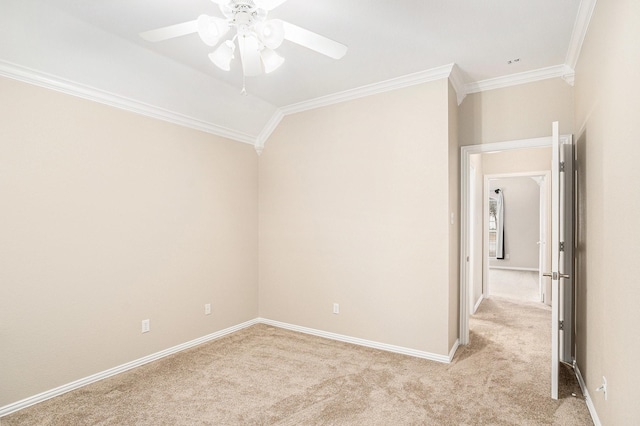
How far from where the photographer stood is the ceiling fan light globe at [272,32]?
1.68m

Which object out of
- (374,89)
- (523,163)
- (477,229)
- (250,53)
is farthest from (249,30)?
(523,163)

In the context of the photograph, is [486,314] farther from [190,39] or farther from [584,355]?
[190,39]

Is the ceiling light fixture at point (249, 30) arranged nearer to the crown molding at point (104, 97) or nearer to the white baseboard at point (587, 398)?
the crown molding at point (104, 97)

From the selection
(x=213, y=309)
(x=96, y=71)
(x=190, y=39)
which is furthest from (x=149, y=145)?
(x=213, y=309)

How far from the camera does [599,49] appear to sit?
2045 millimetres

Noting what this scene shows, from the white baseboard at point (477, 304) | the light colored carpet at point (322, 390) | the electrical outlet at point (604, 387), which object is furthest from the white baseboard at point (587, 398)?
the white baseboard at point (477, 304)

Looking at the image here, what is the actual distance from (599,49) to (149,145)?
349cm

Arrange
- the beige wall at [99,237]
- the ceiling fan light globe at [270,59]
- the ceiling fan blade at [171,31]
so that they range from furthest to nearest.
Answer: the beige wall at [99,237]
the ceiling fan light globe at [270,59]
the ceiling fan blade at [171,31]

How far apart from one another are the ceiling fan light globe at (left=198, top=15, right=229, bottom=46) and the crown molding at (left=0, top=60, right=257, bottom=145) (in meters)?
1.61

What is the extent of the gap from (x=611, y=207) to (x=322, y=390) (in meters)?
2.23

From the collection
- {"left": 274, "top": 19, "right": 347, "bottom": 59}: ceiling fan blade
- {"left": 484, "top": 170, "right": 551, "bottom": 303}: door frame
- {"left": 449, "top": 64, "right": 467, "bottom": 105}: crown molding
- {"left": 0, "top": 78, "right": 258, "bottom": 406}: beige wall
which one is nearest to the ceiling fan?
{"left": 274, "top": 19, "right": 347, "bottom": 59}: ceiling fan blade

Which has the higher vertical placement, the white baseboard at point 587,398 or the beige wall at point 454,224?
the beige wall at point 454,224

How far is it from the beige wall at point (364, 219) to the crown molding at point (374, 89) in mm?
55

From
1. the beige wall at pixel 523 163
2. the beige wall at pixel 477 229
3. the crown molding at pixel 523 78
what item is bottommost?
the beige wall at pixel 477 229
